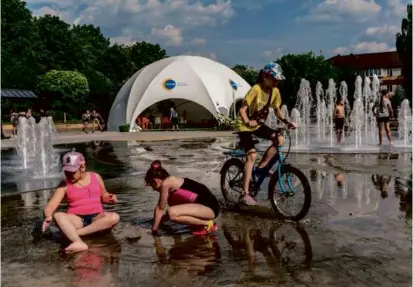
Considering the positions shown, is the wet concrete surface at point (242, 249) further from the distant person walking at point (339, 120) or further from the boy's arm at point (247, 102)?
the distant person walking at point (339, 120)

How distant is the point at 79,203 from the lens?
5.49 meters

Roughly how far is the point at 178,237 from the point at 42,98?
48.1 m

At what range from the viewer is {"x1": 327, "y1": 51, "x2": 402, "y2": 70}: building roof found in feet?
366

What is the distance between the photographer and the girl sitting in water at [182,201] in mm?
5500

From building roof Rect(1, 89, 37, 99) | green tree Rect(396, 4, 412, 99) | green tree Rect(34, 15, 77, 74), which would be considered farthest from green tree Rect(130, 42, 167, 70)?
green tree Rect(396, 4, 412, 99)

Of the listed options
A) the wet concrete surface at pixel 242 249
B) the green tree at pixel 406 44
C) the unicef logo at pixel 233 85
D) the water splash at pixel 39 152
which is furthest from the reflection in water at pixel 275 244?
the green tree at pixel 406 44

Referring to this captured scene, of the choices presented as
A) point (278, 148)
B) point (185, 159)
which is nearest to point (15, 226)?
point (278, 148)

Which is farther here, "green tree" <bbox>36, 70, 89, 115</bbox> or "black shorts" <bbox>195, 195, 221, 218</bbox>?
"green tree" <bbox>36, 70, 89, 115</bbox>

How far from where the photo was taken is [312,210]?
6738 mm

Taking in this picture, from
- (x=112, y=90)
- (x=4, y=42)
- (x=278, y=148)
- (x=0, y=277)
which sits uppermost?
(x=4, y=42)

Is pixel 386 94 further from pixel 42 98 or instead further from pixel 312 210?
pixel 42 98

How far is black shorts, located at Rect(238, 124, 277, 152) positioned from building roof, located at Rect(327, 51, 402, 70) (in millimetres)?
108295

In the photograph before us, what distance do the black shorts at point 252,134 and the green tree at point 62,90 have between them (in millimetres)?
45252

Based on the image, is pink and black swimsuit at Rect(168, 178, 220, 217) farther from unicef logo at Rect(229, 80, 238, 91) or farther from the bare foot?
unicef logo at Rect(229, 80, 238, 91)
